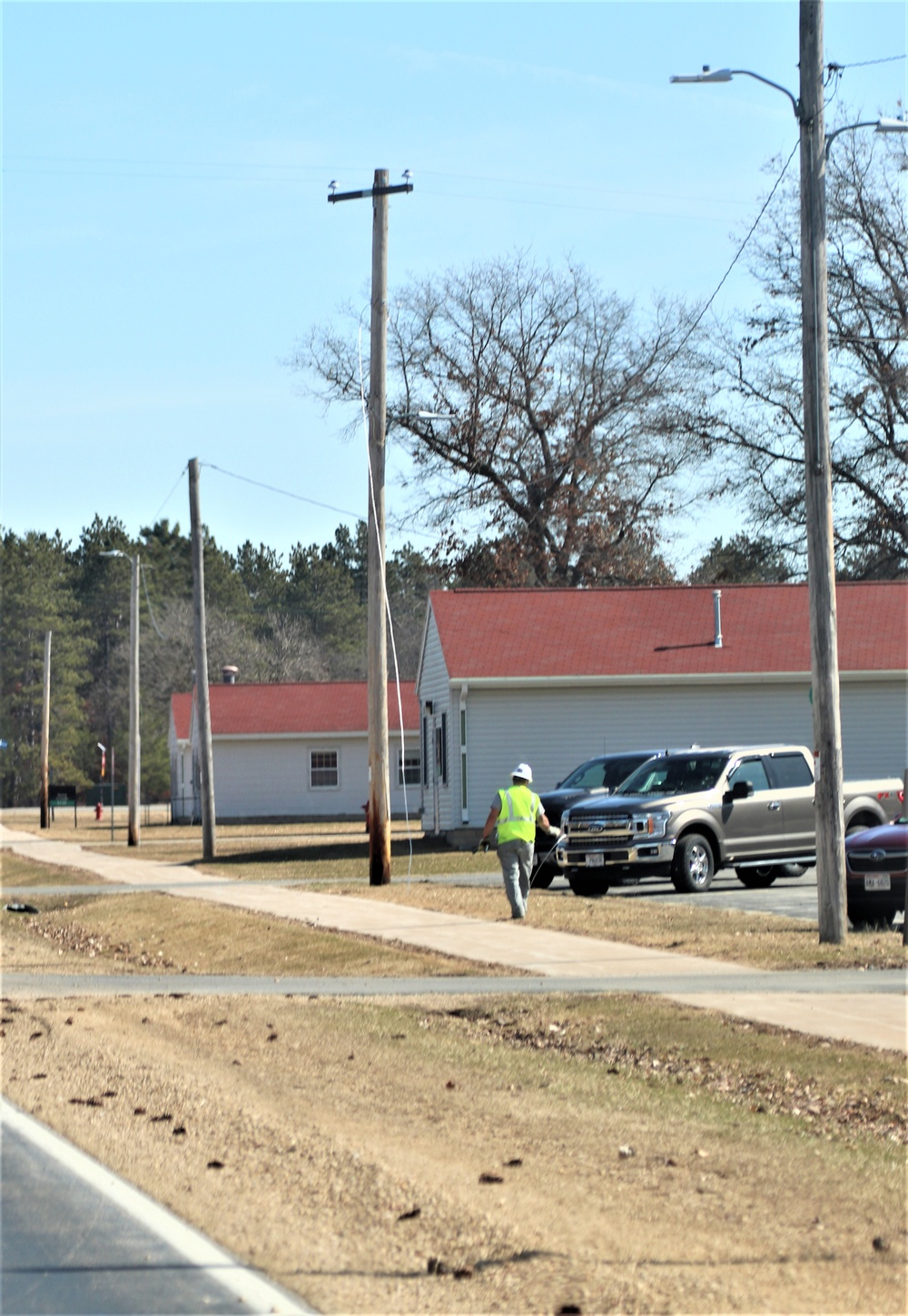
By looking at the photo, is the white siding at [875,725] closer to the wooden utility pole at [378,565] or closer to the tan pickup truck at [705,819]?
the tan pickup truck at [705,819]

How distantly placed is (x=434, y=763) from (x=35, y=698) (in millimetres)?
72172

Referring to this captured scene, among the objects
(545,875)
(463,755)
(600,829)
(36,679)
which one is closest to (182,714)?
(463,755)

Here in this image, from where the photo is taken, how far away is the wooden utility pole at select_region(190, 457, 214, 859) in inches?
1284

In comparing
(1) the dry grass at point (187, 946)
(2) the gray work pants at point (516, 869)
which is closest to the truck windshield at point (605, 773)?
(1) the dry grass at point (187, 946)

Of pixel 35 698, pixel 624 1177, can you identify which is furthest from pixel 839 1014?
pixel 35 698

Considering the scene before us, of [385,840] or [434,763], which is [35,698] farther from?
[385,840]

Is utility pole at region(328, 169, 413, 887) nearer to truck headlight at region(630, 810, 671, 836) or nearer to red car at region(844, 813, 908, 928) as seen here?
truck headlight at region(630, 810, 671, 836)

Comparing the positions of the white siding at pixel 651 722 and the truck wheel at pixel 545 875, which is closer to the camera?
the truck wheel at pixel 545 875

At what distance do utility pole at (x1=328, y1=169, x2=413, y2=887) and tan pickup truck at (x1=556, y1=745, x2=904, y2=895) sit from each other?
2.68m

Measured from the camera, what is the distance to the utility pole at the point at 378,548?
76.4 feet

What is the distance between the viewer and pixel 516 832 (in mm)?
18000

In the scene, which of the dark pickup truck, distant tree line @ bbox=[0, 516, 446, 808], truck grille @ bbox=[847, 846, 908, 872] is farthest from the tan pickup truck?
distant tree line @ bbox=[0, 516, 446, 808]

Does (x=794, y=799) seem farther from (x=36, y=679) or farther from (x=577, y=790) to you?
(x=36, y=679)

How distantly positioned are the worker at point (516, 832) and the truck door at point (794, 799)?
18.9 ft
